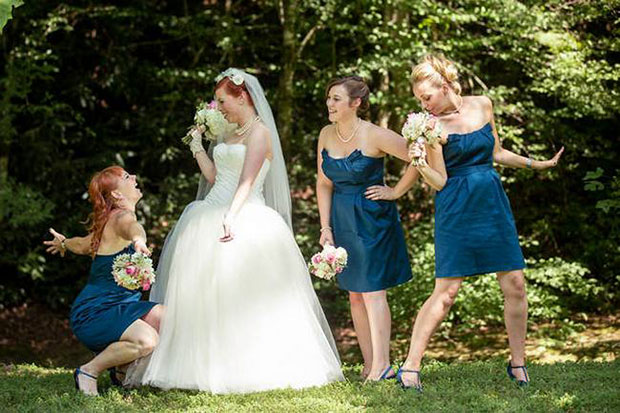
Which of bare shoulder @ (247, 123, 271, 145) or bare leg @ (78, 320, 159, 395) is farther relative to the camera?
bare shoulder @ (247, 123, 271, 145)

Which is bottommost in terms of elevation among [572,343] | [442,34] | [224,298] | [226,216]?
[572,343]

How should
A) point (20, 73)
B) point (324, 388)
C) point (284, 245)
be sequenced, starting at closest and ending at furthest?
point (324, 388) → point (284, 245) → point (20, 73)

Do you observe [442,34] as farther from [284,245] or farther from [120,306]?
[120,306]

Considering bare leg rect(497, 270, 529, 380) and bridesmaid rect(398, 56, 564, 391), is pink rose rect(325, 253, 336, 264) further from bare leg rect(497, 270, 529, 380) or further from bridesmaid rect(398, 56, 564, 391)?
bare leg rect(497, 270, 529, 380)

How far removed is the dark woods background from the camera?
8.75m

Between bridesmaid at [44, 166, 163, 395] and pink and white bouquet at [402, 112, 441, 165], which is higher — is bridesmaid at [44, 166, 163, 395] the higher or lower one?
the lower one

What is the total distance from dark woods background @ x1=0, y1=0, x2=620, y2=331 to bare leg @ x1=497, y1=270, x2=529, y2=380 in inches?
151

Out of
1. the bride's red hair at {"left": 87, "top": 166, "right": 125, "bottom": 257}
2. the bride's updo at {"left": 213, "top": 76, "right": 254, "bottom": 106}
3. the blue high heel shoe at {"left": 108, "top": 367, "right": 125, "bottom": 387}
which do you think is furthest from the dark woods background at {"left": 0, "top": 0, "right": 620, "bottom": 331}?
the blue high heel shoe at {"left": 108, "top": 367, "right": 125, "bottom": 387}

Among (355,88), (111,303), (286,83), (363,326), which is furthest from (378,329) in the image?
(286,83)

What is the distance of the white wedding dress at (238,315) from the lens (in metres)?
5.03

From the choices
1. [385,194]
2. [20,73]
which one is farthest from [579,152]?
[20,73]

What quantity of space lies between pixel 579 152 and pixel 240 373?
6.46 m

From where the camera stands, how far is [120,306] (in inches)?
201

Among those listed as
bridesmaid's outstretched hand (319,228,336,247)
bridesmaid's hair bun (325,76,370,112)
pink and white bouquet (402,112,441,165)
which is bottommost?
bridesmaid's outstretched hand (319,228,336,247)
